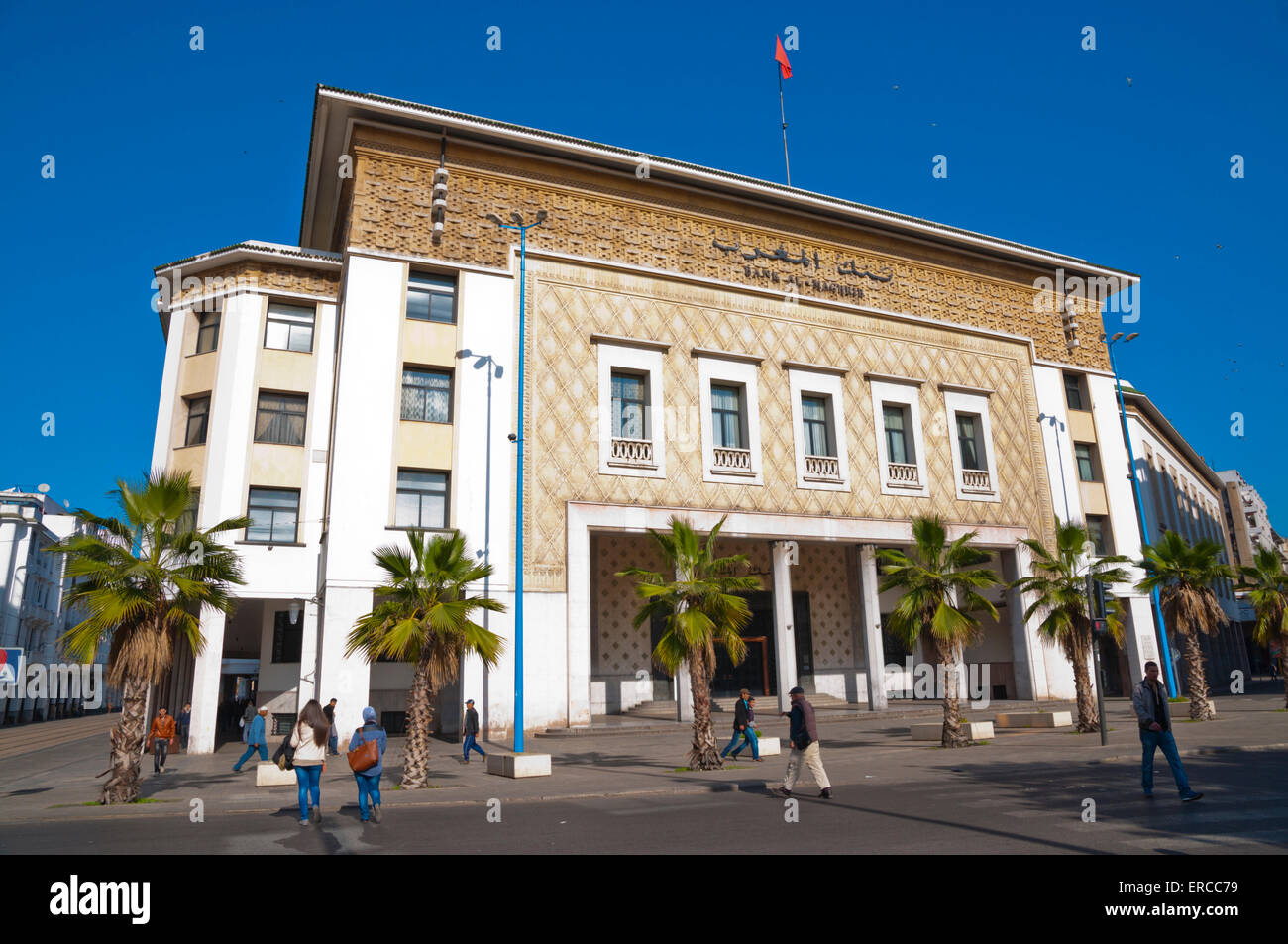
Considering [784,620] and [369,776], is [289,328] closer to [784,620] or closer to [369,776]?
[784,620]

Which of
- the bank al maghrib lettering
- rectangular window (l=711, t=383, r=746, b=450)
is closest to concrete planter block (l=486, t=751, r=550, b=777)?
rectangular window (l=711, t=383, r=746, b=450)

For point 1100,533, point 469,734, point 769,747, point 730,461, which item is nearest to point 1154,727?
point 769,747

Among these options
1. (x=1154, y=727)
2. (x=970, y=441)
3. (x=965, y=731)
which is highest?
(x=970, y=441)

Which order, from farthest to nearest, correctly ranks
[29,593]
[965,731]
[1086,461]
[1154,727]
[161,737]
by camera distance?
[29,593] < [1086,461] < [965,731] < [161,737] < [1154,727]

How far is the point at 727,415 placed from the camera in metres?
28.5

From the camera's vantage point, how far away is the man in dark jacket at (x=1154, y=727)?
10.3m

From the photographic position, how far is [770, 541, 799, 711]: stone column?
87.2 feet

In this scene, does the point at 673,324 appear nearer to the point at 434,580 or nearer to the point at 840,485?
the point at 840,485

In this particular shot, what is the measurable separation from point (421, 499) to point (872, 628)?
52.2 feet

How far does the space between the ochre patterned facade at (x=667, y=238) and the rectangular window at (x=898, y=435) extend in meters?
3.92

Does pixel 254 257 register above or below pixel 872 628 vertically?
above

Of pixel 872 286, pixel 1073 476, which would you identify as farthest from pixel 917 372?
pixel 1073 476

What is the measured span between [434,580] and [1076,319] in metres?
32.4

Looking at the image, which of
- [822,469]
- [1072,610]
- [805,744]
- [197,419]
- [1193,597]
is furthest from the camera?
[822,469]
